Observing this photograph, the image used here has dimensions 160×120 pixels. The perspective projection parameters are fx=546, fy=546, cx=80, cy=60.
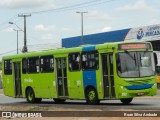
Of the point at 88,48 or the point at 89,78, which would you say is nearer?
the point at 89,78

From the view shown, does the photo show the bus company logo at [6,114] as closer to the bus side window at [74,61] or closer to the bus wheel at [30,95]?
the bus side window at [74,61]

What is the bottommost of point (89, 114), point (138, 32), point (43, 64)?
point (89, 114)

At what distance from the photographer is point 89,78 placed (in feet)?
82.5

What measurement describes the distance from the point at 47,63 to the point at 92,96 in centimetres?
407

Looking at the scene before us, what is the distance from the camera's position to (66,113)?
69.2 ft

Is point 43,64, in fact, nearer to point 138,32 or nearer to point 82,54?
point 82,54

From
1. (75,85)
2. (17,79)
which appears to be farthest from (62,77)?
(17,79)

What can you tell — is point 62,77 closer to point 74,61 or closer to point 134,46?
point 74,61

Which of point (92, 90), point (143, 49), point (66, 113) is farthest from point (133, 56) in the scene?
point (66, 113)

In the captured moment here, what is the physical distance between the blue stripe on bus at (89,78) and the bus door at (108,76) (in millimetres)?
667

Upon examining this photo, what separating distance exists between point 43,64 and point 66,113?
790cm

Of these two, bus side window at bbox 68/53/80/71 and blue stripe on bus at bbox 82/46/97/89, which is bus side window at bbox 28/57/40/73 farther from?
blue stripe on bus at bbox 82/46/97/89

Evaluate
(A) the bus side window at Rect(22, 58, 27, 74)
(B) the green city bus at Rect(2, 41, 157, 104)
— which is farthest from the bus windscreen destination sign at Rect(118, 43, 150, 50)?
(A) the bus side window at Rect(22, 58, 27, 74)

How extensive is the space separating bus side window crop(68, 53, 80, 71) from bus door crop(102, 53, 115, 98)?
1.98 meters
